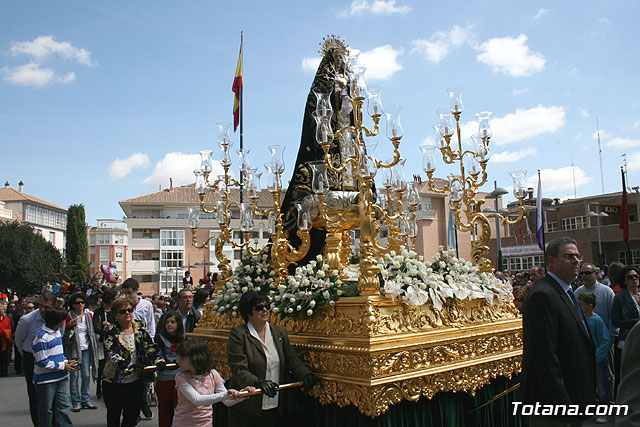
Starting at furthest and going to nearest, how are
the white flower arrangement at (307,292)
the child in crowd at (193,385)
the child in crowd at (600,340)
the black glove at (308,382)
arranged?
the child in crowd at (600,340) → the white flower arrangement at (307,292) → the black glove at (308,382) → the child in crowd at (193,385)

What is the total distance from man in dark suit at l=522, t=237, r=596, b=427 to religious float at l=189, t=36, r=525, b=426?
3.76 ft

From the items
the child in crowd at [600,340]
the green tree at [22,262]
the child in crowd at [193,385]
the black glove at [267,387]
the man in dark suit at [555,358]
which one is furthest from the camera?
the green tree at [22,262]

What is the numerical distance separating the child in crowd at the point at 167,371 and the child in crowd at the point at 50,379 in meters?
0.93

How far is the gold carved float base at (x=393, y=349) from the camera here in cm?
386

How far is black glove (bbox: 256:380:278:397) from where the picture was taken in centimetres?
371

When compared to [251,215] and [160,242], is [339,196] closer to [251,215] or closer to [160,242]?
[251,215]

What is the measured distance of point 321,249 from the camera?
6.42 meters

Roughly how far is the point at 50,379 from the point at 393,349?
356 centimetres

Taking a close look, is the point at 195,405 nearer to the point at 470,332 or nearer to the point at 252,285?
the point at 252,285

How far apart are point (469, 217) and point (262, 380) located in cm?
271

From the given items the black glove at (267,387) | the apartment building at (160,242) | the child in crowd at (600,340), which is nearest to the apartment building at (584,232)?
the apartment building at (160,242)

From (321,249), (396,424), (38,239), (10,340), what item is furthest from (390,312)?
(38,239)

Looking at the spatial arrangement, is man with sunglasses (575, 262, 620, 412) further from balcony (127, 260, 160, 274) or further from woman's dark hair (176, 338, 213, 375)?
balcony (127, 260, 160, 274)

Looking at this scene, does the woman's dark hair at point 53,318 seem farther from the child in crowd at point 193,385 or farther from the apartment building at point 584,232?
the apartment building at point 584,232
